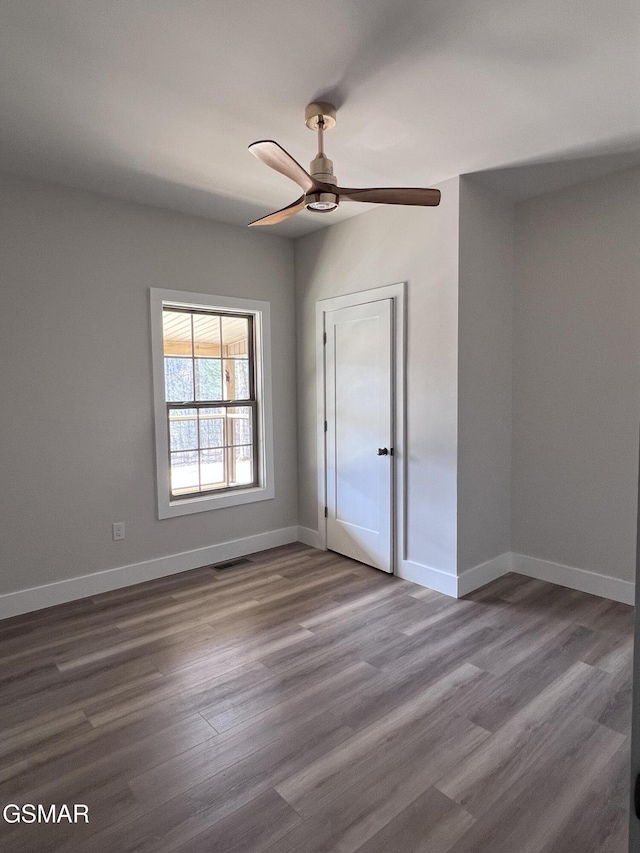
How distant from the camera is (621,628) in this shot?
2883 mm

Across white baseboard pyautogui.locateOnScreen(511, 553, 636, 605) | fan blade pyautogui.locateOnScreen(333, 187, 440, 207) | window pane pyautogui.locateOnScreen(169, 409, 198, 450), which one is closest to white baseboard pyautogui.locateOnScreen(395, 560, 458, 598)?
white baseboard pyautogui.locateOnScreen(511, 553, 636, 605)

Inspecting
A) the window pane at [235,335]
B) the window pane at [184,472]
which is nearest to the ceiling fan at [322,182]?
the window pane at [235,335]

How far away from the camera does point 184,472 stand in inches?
158

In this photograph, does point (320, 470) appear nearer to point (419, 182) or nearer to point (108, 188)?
point (419, 182)

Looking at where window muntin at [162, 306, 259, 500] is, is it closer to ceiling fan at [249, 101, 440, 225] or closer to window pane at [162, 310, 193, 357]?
window pane at [162, 310, 193, 357]

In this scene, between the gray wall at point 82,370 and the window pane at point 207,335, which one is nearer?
the gray wall at point 82,370

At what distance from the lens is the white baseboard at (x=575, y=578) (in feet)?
10.6

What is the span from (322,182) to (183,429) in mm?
2295

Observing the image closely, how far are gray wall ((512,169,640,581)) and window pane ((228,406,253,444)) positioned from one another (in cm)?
216

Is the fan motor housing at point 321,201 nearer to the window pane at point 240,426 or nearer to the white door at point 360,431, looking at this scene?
the white door at point 360,431

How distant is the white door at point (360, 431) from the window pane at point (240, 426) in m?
0.69

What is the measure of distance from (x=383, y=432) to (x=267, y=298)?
158cm

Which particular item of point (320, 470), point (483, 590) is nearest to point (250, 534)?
point (320, 470)

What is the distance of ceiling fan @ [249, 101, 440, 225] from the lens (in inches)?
87.5
